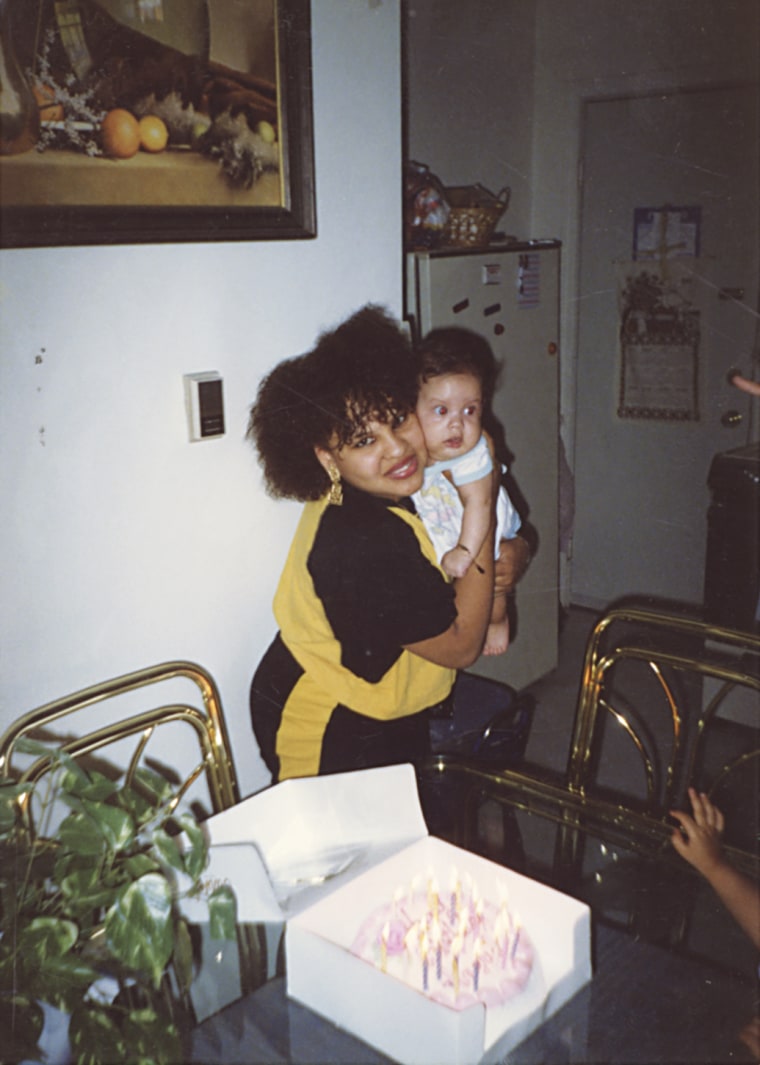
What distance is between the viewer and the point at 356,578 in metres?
1.51

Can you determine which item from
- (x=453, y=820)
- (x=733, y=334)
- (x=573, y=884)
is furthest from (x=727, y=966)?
(x=733, y=334)

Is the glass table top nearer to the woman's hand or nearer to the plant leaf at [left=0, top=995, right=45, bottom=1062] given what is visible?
the plant leaf at [left=0, top=995, right=45, bottom=1062]

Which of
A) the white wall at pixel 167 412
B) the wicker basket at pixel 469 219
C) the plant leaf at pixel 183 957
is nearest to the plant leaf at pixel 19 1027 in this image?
the plant leaf at pixel 183 957

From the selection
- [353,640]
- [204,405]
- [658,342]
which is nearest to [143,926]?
[353,640]

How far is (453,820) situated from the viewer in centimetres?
140

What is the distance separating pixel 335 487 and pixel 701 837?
0.83 metres

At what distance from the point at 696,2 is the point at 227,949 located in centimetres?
336

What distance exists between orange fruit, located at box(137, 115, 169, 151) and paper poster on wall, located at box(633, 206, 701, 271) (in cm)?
240

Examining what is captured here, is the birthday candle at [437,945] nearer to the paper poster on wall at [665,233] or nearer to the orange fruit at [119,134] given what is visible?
the orange fruit at [119,134]

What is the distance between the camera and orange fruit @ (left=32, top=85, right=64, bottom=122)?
122 cm

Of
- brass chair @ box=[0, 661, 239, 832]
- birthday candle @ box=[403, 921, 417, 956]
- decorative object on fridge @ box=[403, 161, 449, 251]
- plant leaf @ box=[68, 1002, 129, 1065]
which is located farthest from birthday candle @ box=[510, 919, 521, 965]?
decorative object on fridge @ box=[403, 161, 449, 251]

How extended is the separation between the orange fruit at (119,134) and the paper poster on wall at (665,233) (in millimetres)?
2457

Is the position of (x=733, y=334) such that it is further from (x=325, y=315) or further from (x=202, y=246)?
(x=202, y=246)

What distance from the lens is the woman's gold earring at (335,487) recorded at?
160 centimetres
